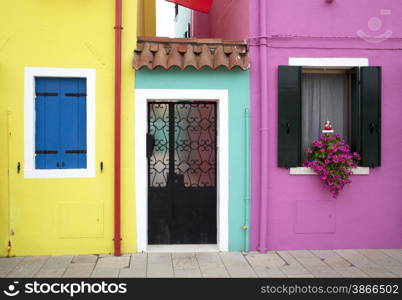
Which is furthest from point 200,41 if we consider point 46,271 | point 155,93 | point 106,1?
point 46,271

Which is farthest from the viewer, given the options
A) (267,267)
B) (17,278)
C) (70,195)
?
(70,195)

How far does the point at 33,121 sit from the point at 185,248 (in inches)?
120

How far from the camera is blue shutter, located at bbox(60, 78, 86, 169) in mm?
6391

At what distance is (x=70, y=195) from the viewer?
20.8ft

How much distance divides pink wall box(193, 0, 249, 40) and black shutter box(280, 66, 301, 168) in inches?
36.7

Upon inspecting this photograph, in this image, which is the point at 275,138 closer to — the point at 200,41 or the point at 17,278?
the point at 200,41

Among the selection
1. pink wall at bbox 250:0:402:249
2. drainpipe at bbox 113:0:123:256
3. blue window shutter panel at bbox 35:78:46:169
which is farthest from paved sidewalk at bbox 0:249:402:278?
blue window shutter panel at bbox 35:78:46:169

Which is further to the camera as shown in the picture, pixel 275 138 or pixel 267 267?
pixel 275 138

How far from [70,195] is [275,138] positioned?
10.8 feet

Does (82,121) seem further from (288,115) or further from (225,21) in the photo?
(225,21)

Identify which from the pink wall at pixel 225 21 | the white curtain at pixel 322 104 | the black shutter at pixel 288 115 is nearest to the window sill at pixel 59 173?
the black shutter at pixel 288 115

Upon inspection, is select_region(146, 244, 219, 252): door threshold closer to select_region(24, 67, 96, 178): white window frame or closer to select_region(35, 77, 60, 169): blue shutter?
select_region(24, 67, 96, 178): white window frame

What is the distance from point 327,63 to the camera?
6.59 meters

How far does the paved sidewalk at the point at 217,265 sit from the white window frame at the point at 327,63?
126 cm
